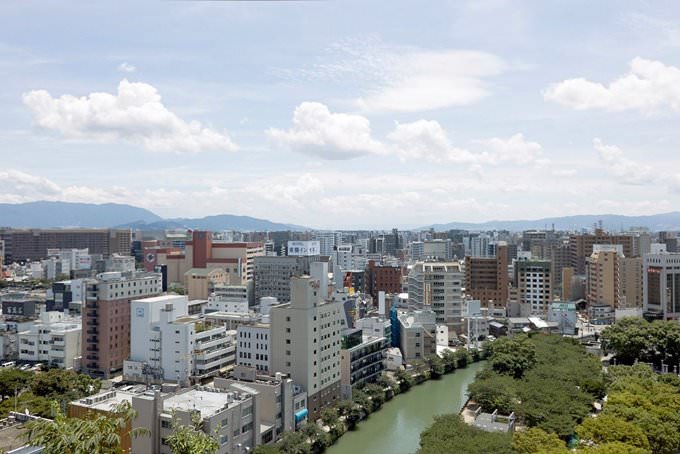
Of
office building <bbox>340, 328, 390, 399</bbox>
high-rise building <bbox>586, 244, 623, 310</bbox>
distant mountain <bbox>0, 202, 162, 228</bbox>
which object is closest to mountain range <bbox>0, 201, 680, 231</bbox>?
distant mountain <bbox>0, 202, 162, 228</bbox>

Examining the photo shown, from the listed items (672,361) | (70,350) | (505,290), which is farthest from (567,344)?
(70,350)

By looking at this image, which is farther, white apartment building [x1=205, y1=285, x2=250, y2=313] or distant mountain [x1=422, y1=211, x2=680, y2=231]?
distant mountain [x1=422, y1=211, x2=680, y2=231]

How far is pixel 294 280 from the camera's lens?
1440 centimetres

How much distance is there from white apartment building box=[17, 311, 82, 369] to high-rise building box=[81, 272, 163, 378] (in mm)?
668

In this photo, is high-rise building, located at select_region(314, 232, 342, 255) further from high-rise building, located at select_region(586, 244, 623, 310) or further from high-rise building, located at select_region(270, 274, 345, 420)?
high-rise building, located at select_region(270, 274, 345, 420)

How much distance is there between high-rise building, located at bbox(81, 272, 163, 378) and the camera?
18.3 metres

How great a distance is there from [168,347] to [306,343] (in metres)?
5.22

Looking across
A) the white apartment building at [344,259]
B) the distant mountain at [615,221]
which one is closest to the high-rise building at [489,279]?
the white apartment building at [344,259]

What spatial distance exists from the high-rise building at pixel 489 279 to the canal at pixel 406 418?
10417 mm

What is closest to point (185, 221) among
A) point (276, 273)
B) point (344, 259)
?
point (344, 259)

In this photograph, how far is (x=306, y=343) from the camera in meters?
14.0

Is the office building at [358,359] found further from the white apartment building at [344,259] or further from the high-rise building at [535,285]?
the white apartment building at [344,259]

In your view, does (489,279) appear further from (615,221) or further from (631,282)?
(615,221)

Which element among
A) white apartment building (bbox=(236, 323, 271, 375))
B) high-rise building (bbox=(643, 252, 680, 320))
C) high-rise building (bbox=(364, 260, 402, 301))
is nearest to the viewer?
white apartment building (bbox=(236, 323, 271, 375))
